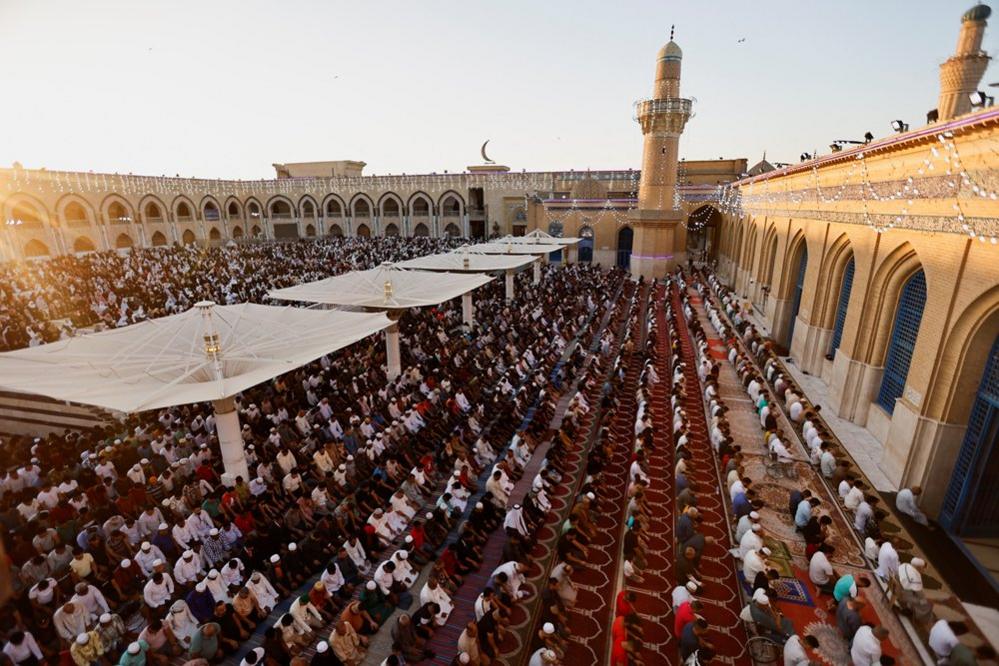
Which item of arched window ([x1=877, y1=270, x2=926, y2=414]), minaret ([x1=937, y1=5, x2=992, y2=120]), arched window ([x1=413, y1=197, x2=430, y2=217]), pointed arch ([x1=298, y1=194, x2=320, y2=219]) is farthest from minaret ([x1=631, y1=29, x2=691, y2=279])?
pointed arch ([x1=298, y1=194, x2=320, y2=219])

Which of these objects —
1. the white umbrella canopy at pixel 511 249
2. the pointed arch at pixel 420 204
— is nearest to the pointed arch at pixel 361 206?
the pointed arch at pixel 420 204

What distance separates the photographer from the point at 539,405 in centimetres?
1041

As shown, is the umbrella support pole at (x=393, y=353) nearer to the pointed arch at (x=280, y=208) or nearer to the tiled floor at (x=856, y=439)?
the tiled floor at (x=856, y=439)

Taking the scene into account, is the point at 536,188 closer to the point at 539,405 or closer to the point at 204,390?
the point at 539,405

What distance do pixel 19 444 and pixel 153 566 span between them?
5381 mm

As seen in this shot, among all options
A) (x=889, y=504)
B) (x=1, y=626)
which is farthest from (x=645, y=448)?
(x=1, y=626)

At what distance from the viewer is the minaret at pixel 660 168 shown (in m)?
26.2

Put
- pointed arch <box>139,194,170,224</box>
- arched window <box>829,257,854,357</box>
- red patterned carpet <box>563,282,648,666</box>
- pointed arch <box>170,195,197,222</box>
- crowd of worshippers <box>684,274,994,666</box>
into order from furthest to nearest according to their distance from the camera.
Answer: pointed arch <box>170,195,197,222</box> < pointed arch <box>139,194,170,224</box> < arched window <box>829,257,854,357</box> < red patterned carpet <box>563,282,648,666</box> < crowd of worshippers <box>684,274,994,666</box>

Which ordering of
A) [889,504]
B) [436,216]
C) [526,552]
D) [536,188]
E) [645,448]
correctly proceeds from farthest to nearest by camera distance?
[436,216] < [536,188] < [645,448] < [889,504] < [526,552]

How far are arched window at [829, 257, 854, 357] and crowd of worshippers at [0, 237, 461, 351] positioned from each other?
1719cm

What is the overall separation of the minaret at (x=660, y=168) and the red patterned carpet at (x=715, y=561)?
18722 millimetres

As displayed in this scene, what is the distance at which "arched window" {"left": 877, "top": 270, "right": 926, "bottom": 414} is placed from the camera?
913 centimetres

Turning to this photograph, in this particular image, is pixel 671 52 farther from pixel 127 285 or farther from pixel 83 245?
pixel 83 245

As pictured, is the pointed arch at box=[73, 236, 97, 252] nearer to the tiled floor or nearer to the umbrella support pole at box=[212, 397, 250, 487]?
the umbrella support pole at box=[212, 397, 250, 487]
